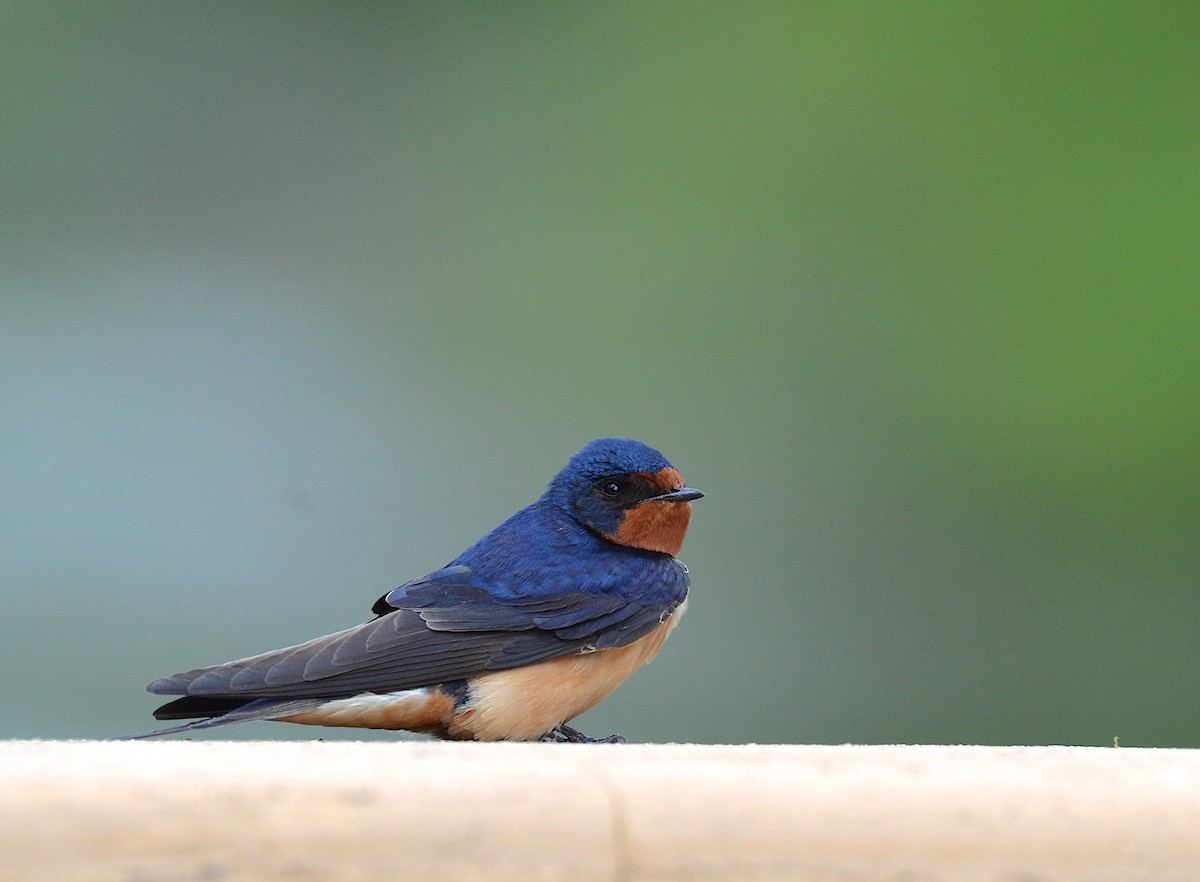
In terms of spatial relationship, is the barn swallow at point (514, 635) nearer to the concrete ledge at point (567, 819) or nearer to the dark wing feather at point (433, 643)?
the dark wing feather at point (433, 643)

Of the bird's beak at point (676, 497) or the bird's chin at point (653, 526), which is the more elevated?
the bird's beak at point (676, 497)

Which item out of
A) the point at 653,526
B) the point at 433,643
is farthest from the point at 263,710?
the point at 653,526

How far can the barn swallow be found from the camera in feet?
3.60

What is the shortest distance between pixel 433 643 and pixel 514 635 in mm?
78

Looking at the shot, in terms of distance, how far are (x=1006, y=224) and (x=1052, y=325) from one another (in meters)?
0.22

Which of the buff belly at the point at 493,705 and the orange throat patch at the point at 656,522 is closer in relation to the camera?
the buff belly at the point at 493,705

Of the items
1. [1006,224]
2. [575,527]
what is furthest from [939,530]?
[575,527]

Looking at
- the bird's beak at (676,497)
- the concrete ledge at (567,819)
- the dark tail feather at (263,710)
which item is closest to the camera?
the concrete ledge at (567,819)

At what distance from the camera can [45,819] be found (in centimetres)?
50

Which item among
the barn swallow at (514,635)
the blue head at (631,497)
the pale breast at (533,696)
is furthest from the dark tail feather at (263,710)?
the blue head at (631,497)

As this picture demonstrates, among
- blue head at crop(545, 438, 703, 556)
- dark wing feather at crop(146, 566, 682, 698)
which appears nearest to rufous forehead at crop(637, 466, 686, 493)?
blue head at crop(545, 438, 703, 556)

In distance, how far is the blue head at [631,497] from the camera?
1.37 metres

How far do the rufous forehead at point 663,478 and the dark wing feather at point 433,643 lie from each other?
0.44 feet

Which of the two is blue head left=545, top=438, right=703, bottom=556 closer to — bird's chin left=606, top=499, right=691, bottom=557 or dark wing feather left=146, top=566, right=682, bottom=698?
bird's chin left=606, top=499, right=691, bottom=557
